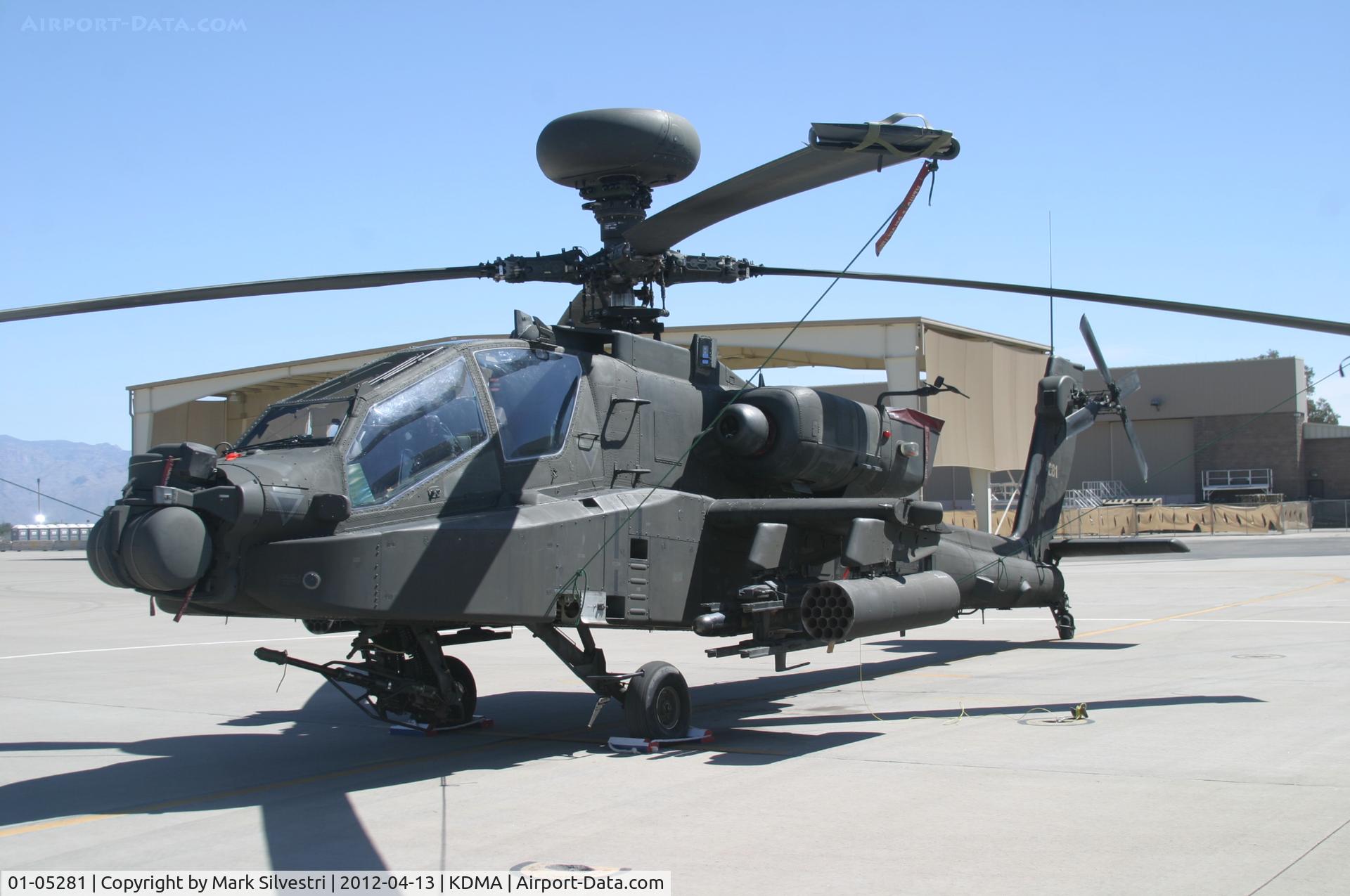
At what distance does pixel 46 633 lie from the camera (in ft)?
64.2

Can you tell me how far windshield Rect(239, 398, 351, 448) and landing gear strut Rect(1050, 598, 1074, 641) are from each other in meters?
10.6

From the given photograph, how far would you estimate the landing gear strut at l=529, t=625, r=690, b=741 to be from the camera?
8.79m

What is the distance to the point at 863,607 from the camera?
905 centimetres

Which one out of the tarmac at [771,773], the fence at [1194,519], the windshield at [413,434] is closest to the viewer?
the tarmac at [771,773]

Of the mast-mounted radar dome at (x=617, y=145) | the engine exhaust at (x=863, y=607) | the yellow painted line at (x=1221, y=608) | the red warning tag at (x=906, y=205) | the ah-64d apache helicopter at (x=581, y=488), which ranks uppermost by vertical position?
the mast-mounted radar dome at (x=617, y=145)

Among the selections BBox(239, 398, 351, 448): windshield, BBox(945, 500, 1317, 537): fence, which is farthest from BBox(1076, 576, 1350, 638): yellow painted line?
BBox(945, 500, 1317, 537): fence

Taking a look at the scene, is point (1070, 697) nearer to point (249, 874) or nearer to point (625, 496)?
point (625, 496)

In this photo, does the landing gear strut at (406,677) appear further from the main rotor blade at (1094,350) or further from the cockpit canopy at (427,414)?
the main rotor blade at (1094,350)

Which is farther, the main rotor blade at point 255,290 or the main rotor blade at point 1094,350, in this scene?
the main rotor blade at point 1094,350

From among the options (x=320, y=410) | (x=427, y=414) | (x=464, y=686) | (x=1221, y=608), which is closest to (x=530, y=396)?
(x=427, y=414)

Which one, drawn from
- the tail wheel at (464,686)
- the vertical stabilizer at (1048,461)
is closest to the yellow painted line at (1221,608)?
the vertical stabilizer at (1048,461)

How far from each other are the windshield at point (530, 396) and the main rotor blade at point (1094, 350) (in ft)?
26.9

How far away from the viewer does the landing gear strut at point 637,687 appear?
879cm

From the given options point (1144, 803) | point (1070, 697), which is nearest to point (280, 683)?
point (1070, 697)
